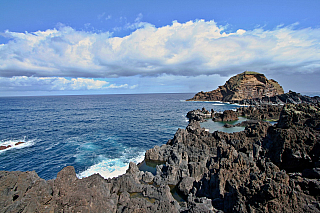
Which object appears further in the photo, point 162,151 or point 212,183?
point 162,151

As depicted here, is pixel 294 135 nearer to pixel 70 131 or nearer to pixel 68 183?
pixel 68 183

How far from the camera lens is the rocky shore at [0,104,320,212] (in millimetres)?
11477

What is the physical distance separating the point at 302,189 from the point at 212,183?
7.23 metres

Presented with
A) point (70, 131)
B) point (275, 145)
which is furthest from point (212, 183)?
point (70, 131)

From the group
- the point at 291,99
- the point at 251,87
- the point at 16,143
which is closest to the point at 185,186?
the point at 16,143

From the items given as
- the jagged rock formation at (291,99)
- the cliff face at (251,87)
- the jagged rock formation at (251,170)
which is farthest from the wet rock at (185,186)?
the cliff face at (251,87)

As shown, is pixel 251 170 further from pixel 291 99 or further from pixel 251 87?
pixel 251 87

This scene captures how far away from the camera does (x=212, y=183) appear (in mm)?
16422

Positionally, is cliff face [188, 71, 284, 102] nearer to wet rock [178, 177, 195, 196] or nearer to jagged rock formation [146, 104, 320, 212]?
jagged rock formation [146, 104, 320, 212]

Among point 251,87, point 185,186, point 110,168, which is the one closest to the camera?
point 185,186

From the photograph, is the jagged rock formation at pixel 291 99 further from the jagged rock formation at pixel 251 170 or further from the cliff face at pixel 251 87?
the jagged rock formation at pixel 251 170

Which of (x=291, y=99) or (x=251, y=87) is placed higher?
(x=251, y=87)

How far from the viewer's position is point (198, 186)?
57.8 feet

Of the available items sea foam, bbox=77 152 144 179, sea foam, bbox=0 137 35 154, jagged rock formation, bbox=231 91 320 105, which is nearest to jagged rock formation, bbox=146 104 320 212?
sea foam, bbox=77 152 144 179
